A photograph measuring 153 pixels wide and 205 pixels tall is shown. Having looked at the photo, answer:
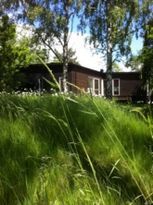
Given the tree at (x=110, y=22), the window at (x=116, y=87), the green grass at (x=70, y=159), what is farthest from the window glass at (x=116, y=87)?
the green grass at (x=70, y=159)

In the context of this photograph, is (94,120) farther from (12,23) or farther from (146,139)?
(12,23)

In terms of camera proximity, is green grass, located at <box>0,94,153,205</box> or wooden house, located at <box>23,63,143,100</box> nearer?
green grass, located at <box>0,94,153,205</box>

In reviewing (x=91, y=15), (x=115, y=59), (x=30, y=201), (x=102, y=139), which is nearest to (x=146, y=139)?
(x=102, y=139)

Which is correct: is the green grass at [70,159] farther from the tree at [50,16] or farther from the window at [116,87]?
the window at [116,87]

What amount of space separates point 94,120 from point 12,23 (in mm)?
30850

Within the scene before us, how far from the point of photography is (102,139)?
3.83 meters

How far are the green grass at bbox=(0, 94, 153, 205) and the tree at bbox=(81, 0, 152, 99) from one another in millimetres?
28269

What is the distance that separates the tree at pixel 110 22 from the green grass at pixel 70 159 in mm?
28269

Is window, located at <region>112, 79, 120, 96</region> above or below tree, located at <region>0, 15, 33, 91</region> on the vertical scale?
below

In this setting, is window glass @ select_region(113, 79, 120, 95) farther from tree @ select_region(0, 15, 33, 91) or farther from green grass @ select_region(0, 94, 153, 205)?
green grass @ select_region(0, 94, 153, 205)

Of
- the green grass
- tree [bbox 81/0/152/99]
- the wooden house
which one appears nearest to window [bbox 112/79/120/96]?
the wooden house

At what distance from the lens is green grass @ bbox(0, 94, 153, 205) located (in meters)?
2.75

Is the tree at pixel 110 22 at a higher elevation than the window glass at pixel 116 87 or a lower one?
higher

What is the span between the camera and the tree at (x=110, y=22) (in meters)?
32.8
